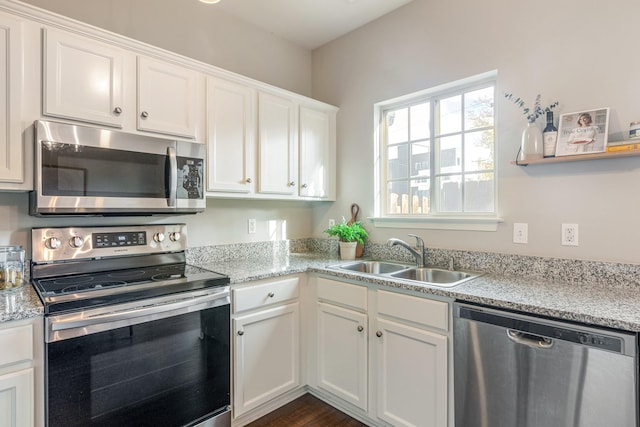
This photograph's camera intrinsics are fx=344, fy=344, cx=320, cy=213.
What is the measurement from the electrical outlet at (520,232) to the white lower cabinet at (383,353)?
0.66m

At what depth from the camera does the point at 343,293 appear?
6.60 ft

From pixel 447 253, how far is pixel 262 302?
1.18m

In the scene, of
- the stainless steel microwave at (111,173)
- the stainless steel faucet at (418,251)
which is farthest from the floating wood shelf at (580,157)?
the stainless steel microwave at (111,173)

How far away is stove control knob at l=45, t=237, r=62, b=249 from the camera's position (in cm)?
170

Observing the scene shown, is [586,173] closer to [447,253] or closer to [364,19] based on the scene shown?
[447,253]

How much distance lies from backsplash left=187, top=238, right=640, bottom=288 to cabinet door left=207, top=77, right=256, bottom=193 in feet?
1.69

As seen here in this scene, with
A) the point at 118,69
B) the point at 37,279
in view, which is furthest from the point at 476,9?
the point at 37,279

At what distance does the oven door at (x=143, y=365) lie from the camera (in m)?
1.30

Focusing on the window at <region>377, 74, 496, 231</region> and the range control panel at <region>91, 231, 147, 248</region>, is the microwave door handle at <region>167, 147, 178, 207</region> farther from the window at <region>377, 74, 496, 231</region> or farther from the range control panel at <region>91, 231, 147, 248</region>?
the window at <region>377, 74, 496, 231</region>

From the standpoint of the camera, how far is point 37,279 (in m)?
1.66

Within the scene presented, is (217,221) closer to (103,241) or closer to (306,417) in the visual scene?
(103,241)

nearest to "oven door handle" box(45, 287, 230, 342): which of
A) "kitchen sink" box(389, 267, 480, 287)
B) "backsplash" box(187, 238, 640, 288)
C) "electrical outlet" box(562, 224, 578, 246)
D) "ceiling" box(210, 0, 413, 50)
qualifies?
"backsplash" box(187, 238, 640, 288)

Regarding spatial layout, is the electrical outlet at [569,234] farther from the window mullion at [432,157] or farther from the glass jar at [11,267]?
the glass jar at [11,267]

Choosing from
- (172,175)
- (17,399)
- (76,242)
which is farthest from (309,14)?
(17,399)
